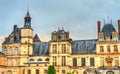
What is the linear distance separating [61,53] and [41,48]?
636 cm

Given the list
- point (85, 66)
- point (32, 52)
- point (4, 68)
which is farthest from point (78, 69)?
point (4, 68)

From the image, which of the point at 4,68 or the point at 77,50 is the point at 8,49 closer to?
the point at 4,68

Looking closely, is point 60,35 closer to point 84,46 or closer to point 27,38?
point 84,46

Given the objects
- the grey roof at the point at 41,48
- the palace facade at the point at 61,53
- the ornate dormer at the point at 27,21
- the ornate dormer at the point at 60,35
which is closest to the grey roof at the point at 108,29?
the palace facade at the point at 61,53

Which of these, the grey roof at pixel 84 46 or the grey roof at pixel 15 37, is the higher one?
the grey roof at pixel 15 37

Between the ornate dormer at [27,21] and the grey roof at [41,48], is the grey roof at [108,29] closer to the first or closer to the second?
the grey roof at [41,48]

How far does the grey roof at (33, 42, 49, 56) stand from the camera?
64.5 meters

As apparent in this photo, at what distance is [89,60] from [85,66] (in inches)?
58.3

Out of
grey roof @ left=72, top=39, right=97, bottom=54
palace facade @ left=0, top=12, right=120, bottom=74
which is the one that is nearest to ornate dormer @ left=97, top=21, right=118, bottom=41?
palace facade @ left=0, top=12, right=120, bottom=74

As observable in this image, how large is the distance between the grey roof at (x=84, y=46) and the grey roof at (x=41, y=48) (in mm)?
6022

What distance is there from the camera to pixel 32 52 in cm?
6494

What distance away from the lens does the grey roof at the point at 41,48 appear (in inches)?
2539

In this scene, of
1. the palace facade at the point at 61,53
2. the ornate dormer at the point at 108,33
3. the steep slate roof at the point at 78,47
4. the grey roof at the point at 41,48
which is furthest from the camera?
the grey roof at the point at 41,48

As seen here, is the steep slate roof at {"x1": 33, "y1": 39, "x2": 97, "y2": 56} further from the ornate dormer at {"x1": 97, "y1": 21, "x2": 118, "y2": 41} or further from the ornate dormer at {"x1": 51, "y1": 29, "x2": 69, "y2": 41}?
the ornate dormer at {"x1": 51, "y1": 29, "x2": 69, "y2": 41}
